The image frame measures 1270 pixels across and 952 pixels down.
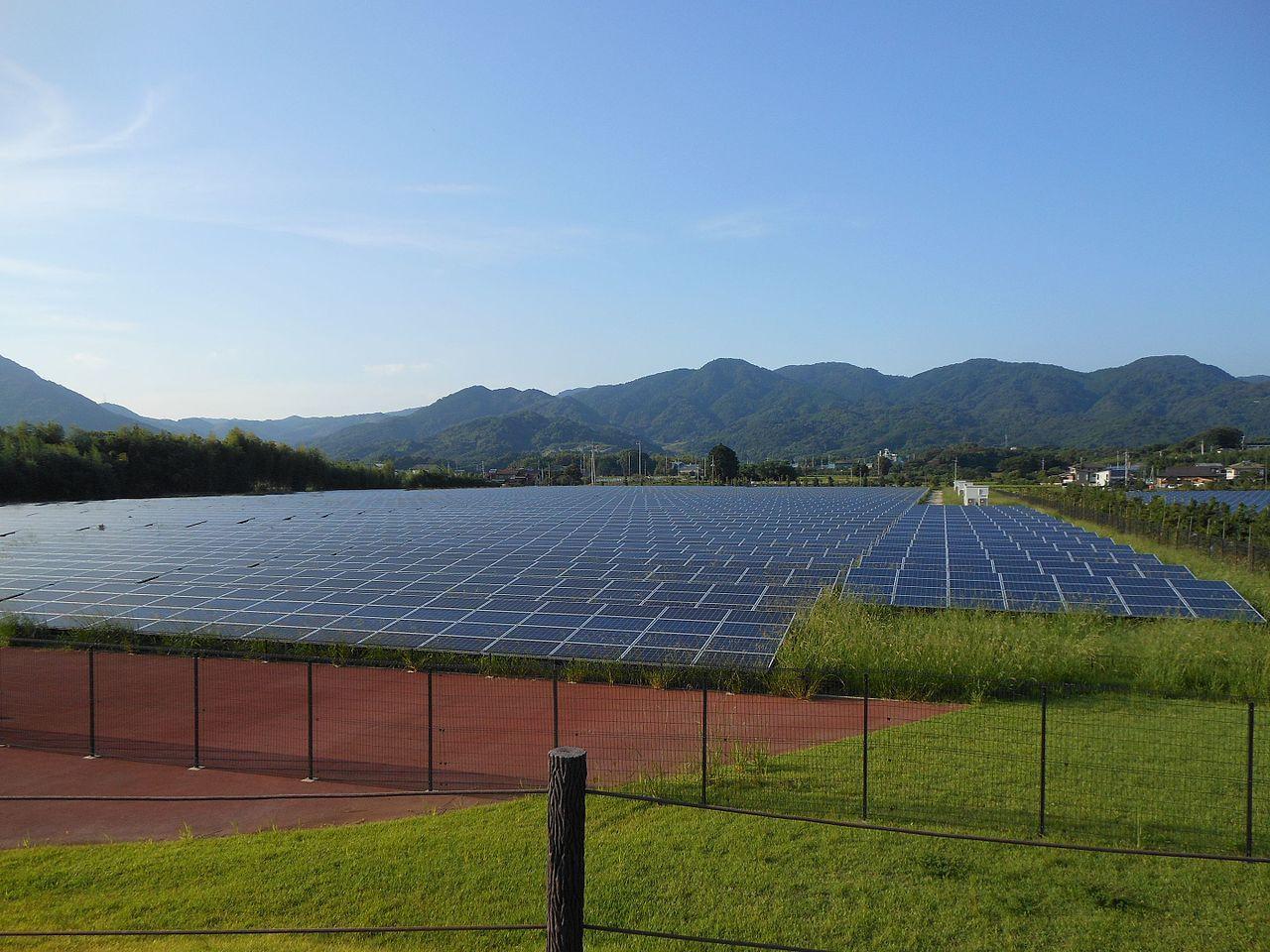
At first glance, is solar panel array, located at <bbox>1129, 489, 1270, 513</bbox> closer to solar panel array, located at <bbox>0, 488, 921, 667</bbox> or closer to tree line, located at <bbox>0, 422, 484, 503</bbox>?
solar panel array, located at <bbox>0, 488, 921, 667</bbox>

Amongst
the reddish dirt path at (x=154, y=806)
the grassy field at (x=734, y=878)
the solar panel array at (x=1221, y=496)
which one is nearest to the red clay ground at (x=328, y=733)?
the reddish dirt path at (x=154, y=806)

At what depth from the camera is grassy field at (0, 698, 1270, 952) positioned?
341 inches

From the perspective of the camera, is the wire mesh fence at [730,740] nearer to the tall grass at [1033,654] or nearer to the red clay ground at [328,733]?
the red clay ground at [328,733]

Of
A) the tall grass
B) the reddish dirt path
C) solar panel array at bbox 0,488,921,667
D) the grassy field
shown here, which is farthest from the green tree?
the grassy field

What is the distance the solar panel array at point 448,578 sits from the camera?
2161 cm

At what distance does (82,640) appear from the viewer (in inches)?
951

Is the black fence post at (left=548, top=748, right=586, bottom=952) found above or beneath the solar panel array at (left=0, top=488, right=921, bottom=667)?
above

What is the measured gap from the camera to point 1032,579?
87.2 feet

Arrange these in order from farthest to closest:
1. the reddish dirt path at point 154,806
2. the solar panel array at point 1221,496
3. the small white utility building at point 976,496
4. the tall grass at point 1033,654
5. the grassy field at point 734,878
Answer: the small white utility building at point 976,496
the solar panel array at point 1221,496
the tall grass at point 1033,654
the reddish dirt path at point 154,806
the grassy field at point 734,878

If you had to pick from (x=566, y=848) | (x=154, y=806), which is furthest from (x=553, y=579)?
(x=566, y=848)

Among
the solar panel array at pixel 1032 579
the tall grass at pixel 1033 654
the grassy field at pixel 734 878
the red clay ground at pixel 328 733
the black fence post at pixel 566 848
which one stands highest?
the black fence post at pixel 566 848

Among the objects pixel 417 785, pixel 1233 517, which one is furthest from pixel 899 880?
pixel 1233 517

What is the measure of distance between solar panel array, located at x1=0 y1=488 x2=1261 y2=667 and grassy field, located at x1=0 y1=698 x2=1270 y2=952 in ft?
25.2

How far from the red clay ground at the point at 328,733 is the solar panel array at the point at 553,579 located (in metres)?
1.36
